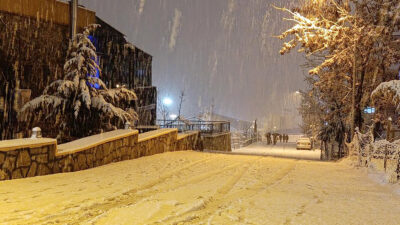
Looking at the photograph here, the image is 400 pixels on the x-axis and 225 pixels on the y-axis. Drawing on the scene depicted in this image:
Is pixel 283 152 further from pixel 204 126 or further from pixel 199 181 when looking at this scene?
pixel 199 181

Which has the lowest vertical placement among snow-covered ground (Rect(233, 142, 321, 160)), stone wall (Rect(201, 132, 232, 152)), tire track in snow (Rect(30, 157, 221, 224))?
snow-covered ground (Rect(233, 142, 321, 160))

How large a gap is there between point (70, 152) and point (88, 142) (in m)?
0.98

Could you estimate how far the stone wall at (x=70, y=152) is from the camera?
7129 millimetres

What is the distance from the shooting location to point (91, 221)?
433cm

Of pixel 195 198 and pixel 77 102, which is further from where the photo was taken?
pixel 77 102

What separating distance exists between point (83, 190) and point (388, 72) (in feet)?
63.0

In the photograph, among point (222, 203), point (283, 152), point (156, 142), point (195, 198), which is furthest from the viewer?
point (283, 152)

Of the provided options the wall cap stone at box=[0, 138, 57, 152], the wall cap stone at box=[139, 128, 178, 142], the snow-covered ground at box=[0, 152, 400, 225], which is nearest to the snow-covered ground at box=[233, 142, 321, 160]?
the wall cap stone at box=[139, 128, 178, 142]

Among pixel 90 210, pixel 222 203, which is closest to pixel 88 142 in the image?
pixel 90 210

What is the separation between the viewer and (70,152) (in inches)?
332

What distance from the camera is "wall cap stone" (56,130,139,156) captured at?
334 inches

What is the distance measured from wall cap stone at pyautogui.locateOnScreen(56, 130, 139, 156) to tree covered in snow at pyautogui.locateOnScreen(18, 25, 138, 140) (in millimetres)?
2514

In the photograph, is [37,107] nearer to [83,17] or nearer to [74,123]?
[74,123]

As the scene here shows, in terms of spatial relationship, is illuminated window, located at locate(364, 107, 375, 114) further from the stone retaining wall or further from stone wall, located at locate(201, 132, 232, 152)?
the stone retaining wall
